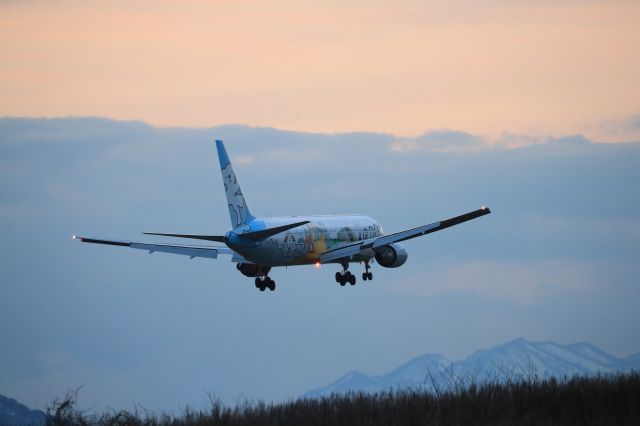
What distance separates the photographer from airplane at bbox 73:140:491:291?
265 ft

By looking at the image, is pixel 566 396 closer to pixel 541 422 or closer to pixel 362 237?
pixel 541 422

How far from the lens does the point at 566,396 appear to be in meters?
46.6

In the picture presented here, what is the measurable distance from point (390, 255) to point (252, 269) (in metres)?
9.42

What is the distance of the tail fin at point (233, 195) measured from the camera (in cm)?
8269

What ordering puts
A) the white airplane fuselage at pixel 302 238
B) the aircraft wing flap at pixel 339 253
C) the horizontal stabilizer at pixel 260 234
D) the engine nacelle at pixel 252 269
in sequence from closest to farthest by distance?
the horizontal stabilizer at pixel 260 234, the white airplane fuselage at pixel 302 238, the aircraft wing flap at pixel 339 253, the engine nacelle at pixel 252 269

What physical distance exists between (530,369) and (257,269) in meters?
43.5

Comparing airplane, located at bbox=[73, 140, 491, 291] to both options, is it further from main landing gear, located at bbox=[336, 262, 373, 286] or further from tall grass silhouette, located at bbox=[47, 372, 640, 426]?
tall grass silhouette, located at bbox=[47, 372, 640, 426]

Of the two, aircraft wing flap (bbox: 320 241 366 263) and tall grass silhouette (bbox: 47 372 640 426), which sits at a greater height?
aircraft wing flap (bbox: 320 241 366 263)

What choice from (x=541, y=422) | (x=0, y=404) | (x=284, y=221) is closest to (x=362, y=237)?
(x=284, y=221)

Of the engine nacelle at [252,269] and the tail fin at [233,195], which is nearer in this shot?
the tail fin at [233,195]

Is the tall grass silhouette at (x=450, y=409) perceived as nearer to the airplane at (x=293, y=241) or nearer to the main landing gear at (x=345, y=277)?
the airplane at (x=293, y=241)

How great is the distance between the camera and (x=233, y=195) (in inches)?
3295

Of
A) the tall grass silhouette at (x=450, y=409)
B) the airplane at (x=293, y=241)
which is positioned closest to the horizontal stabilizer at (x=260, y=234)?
the airplane at (x=293, y=241)

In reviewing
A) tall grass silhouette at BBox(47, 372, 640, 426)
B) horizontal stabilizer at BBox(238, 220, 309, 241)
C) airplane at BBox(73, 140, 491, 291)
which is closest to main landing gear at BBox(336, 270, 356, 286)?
airplane at BBox(73, 140, 491, 291)
